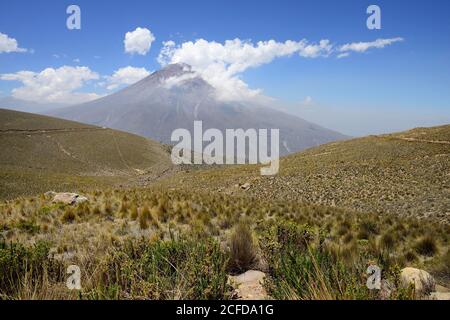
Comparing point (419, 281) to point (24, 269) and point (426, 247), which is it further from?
point (24, 269)

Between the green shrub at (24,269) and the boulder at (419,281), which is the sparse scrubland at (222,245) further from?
the boulder at (419,281)

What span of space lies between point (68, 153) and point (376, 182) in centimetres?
7947

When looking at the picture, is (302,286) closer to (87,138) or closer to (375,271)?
(375,271)

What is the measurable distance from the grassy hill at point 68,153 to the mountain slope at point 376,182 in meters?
34.1

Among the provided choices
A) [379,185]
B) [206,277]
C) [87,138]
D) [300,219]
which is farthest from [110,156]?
[206,277]

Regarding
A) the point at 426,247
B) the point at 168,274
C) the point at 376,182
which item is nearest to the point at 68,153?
the point at 376,182

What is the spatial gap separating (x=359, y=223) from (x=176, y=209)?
6.32m

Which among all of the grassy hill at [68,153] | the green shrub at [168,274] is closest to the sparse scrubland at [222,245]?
the green shrub at [168,274]

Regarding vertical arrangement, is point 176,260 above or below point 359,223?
above

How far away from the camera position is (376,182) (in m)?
24.3

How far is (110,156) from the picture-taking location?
289ft

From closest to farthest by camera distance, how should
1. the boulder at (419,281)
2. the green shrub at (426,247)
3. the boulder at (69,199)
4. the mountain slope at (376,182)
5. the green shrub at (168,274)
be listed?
the green shrub at (168,274) < the boulder at (419,281) < the green shrub at (426,247) < the boulder at (69,199) < the mountain slope at (376,182)

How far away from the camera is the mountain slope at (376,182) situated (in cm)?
1853
